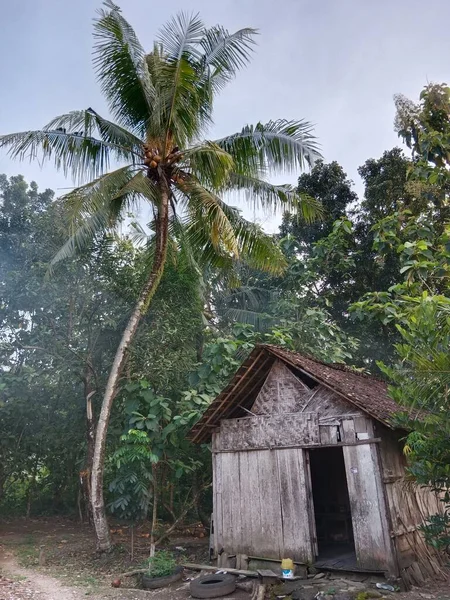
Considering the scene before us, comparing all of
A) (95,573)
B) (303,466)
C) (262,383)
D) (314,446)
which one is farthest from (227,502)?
(95,573)

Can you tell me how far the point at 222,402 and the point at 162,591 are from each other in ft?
10.4

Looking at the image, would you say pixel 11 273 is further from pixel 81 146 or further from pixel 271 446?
pixel 271 446

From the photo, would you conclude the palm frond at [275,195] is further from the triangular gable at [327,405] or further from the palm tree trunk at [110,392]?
the triangular gable at [327,405]

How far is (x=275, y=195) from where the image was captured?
402 inches

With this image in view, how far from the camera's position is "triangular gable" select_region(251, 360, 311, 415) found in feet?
26.9

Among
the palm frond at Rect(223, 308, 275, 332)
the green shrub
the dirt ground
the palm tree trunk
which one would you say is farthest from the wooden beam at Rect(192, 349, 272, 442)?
the palm frond at Rect(223, 308, 275, 332)

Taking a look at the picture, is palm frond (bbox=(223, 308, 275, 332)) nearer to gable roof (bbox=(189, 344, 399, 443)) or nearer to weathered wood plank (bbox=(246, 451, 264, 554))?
gable roof (bbox=(189, 344, 399, 443))

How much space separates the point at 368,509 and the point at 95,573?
5.17m

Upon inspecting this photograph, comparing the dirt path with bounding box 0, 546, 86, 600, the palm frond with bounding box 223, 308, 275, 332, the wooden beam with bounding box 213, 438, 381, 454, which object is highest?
the palm frond with bounding box 223, 308, 275, 332

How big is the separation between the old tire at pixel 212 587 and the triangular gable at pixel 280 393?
270cm

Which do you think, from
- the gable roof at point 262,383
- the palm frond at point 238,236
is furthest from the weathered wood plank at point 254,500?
the palm frond at point 238,236

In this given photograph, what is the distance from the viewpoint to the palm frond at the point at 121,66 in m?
9.09

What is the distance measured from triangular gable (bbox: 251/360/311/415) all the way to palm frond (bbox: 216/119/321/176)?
13.8ft

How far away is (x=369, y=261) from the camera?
50.4ft
